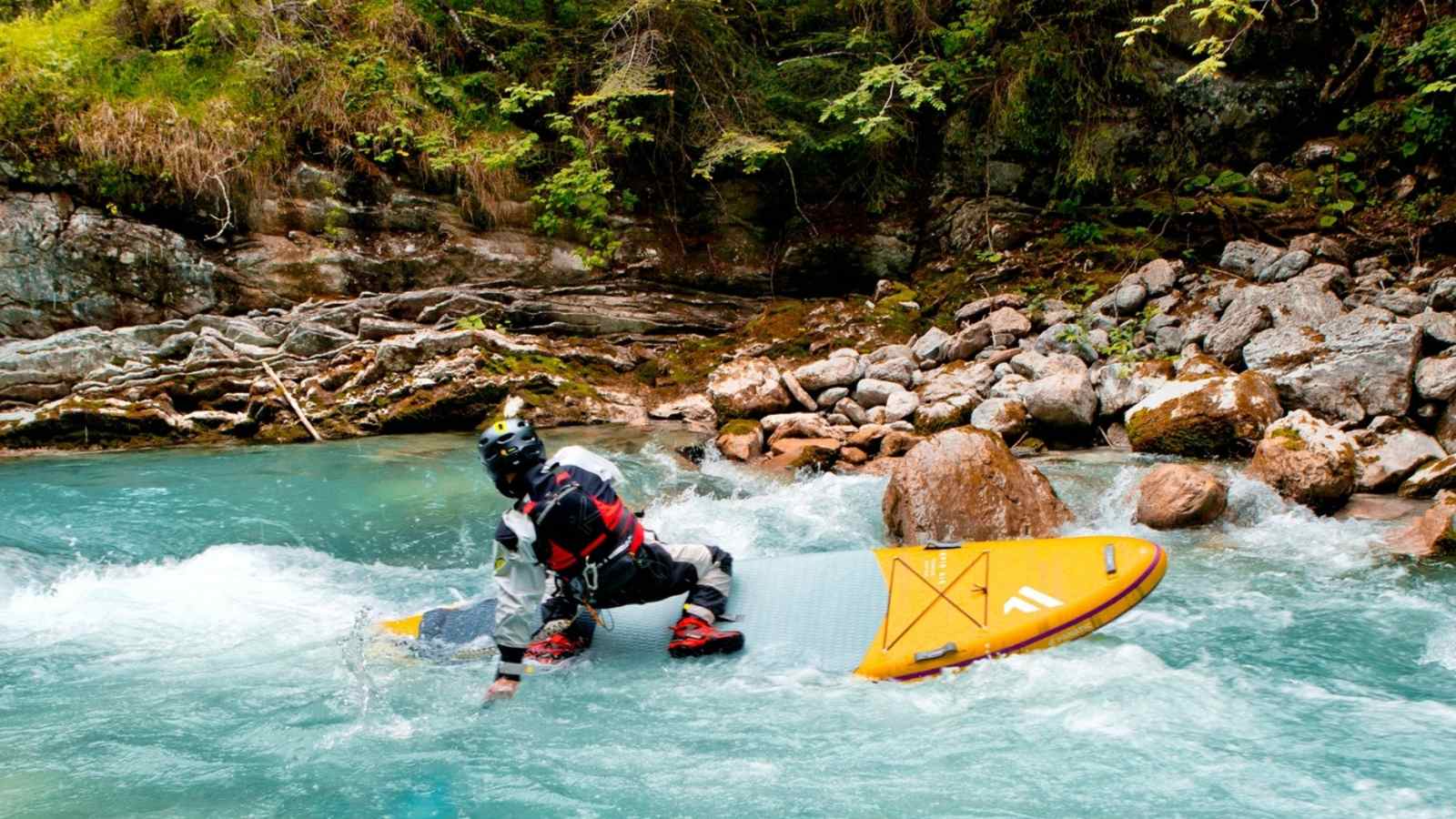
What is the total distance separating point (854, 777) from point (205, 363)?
27.5ft

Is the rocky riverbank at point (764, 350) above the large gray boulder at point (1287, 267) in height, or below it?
below

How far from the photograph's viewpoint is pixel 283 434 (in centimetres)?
866

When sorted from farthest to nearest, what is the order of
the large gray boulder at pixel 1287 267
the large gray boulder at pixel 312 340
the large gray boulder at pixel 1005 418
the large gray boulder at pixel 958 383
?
the large gray boulder at pixel 312 340
the large gray boulder at pixel 1287 267
the large gray boulder at pixel 958 383
the large gray boulder at pixel 1005 418

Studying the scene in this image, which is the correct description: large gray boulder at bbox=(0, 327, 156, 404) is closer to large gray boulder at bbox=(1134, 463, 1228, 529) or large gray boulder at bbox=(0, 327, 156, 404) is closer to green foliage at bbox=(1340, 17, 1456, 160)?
large gray boulder at bbox=(1134, 463, 1228, 529)

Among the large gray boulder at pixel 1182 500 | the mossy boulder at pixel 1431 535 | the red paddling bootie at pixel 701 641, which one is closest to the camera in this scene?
the red paddling bootie at pixel 701 641

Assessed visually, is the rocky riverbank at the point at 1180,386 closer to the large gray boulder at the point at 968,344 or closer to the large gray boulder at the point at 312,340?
the large gray boulder at the point at 968,344

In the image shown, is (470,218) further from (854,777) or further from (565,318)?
(854,777)

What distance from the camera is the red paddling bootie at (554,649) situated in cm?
389

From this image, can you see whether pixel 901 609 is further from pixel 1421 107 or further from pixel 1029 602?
pixel 1421 107

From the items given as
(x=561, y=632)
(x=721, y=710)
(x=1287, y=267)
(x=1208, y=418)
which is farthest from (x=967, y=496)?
(x=1287, y=267)

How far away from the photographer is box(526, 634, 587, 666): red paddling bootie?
12.8ft

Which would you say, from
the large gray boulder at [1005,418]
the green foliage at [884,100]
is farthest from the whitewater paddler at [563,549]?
the green foliage at [884,100]

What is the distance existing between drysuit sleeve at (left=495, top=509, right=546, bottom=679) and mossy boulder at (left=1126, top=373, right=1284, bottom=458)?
16.5 feet

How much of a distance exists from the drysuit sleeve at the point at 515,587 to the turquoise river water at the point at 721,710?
0.31 meters
